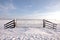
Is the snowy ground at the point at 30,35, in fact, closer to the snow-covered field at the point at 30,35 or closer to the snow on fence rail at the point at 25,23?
the snow-covered field at the point at 30,35

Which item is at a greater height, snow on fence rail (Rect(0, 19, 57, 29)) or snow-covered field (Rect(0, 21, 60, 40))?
snow on fence rail (Rect(0, 19, 57, 29))

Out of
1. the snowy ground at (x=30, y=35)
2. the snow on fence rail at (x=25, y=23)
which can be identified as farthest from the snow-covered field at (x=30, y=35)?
the snow on fence rail at (x=25, y=23)

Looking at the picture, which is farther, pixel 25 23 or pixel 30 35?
pixel 25 23

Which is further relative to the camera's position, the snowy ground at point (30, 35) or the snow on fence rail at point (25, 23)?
the snow on fence rail at point (25, 23)

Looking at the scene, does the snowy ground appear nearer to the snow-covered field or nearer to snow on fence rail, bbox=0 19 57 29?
the snow-covered field

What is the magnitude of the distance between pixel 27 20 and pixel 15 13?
478 centimetres

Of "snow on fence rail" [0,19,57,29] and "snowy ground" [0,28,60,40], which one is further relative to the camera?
"snow on fence rail" [0,19,57,29]

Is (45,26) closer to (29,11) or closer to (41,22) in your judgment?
(41,22)

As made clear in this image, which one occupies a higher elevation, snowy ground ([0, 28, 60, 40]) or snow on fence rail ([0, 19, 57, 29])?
snow on fence rail ([0, 19, 57, 29])

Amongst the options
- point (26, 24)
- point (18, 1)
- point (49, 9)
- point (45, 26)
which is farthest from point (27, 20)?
point (49, 9)

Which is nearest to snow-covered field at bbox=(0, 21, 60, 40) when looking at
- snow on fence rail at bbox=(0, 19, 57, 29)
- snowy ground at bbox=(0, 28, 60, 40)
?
snowy ground at bbox=(0, 28, 60, 40)

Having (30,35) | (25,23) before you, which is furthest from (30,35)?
(25,23)

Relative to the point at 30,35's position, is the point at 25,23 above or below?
above

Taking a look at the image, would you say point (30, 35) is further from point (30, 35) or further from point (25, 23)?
point (25, 23)
